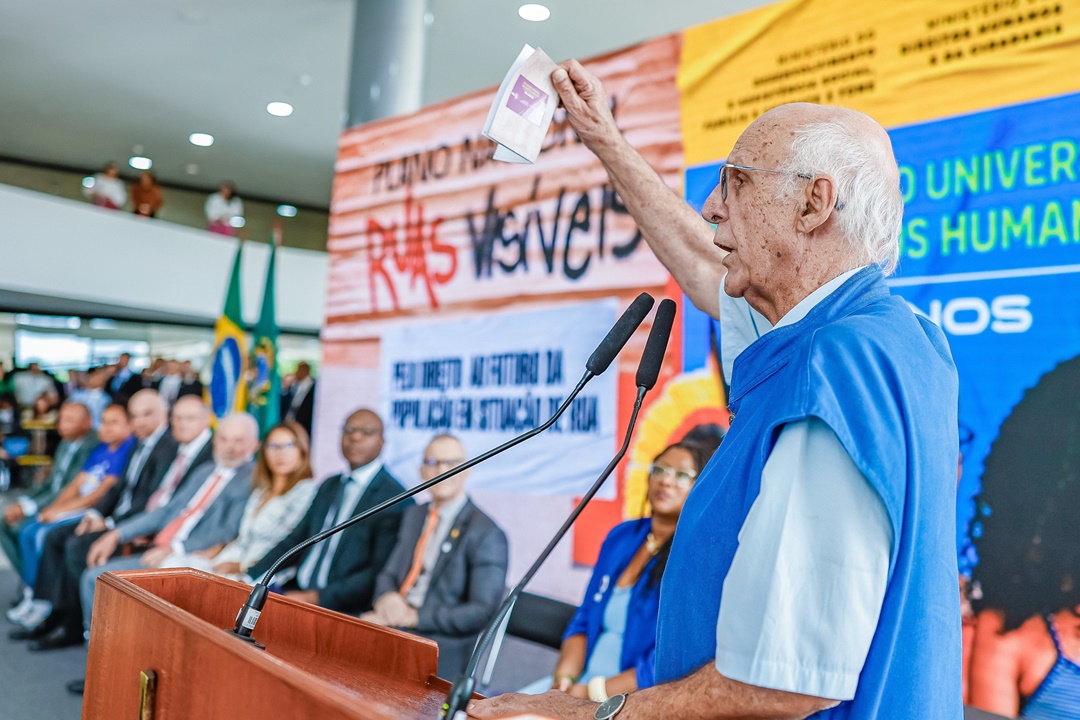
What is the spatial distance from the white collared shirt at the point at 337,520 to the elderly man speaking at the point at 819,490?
9.52 feet

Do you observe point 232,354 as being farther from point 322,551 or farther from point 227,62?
point 322,551

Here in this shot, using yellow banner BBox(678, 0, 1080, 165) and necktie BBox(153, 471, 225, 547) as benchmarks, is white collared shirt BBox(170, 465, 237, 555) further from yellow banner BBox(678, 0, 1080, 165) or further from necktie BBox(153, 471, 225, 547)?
yellow banner BBox(678, 0, 1080, 165)

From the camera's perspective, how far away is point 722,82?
2975 millimetres

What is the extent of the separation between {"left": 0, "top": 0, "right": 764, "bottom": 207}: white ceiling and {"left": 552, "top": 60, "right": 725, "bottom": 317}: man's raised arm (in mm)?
3633

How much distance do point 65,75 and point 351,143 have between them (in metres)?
4.16

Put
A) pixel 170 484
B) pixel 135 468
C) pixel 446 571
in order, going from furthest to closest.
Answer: pixel 135 468 → pixel 170 484 → pixel 446 571

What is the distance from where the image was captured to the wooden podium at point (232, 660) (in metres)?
0.81

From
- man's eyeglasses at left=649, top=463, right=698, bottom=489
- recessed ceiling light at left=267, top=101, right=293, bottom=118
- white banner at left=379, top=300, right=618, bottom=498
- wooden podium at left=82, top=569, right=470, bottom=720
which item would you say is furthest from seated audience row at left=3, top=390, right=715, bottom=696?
recessed ceiling light at left=267, top=101, right=293, bottom=118

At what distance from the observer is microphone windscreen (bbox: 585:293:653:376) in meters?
1.12

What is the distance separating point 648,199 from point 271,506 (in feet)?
9.82

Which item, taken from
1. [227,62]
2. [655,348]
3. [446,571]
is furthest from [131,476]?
[655,348]

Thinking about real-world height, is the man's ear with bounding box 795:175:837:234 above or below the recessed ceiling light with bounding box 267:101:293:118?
below

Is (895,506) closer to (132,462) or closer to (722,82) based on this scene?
(722,82)

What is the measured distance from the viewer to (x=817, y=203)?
1030mm
